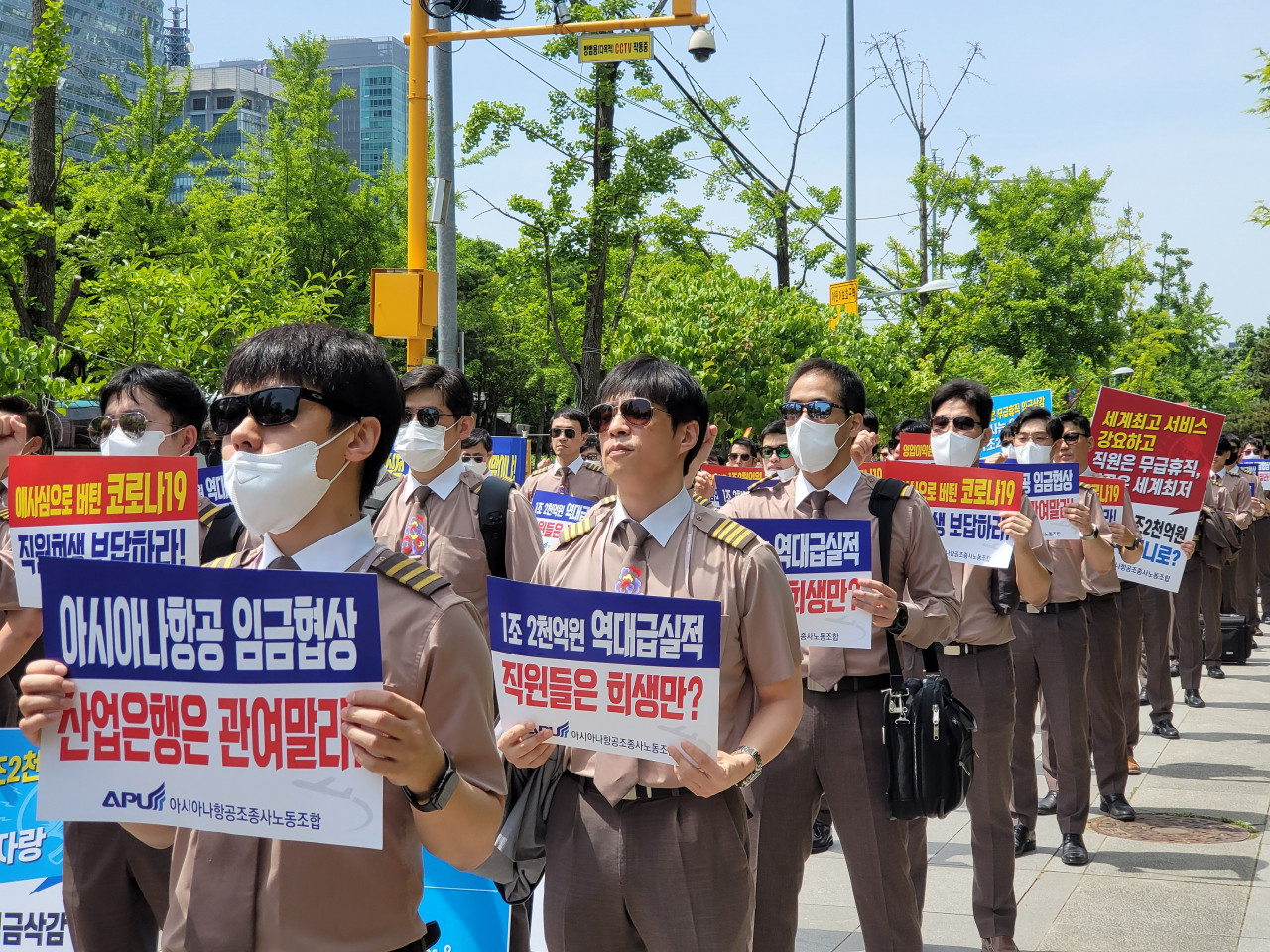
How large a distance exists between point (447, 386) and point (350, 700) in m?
3.64

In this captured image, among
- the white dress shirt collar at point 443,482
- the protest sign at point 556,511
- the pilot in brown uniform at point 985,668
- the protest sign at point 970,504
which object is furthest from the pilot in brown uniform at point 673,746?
the protest sign at point 556,511

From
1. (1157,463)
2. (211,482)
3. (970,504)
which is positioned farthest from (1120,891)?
(211,482)

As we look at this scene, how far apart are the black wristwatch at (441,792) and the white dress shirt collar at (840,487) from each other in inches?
110

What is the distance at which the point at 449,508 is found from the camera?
5176mm

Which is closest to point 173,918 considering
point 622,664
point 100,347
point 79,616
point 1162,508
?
point 79,616

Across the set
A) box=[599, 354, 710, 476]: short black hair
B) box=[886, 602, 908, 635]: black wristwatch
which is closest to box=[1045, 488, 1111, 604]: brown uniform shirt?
box=[886, 602, 908, 635]: black wristwatch

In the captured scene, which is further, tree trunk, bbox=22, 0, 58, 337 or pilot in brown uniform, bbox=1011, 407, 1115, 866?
tree trunk, bbox=22, 0, 58, 337

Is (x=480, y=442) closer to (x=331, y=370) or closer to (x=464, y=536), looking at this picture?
(x=464, y=536)

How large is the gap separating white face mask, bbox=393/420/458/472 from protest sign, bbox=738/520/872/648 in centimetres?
173

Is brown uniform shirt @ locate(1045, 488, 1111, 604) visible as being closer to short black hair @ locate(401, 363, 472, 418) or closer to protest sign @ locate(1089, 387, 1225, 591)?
protest sign @ locate(1089, 387, 1225, 591)

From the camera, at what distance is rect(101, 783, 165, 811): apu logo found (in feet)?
7.32

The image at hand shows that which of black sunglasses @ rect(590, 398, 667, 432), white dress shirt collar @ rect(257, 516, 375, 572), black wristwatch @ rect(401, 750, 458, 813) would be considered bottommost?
black wristwatch @ rect(401, 750, 458, 813)

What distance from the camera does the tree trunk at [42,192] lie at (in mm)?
15375

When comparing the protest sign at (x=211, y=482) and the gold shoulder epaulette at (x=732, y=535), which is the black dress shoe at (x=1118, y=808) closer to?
the gold shoulder epaulette at (x=732, y=535)
